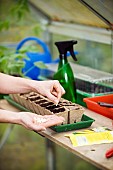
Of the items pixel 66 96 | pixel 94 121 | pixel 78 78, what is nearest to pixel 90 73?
pixel 78 78

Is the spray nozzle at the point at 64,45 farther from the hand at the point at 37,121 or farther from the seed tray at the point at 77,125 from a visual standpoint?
the hand at the point at 37,121

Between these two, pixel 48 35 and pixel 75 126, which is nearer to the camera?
pixel 75 126

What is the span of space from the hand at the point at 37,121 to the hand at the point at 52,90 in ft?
0.57

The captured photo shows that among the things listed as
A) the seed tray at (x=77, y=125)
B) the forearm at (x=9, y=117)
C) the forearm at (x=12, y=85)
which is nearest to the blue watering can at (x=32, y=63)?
the forearm at (x=12, y=85)

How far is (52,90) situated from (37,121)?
1.01 feet

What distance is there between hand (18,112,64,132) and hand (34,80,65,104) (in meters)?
0.17

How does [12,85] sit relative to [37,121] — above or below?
above

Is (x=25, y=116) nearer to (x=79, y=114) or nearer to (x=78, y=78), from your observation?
(x=79, y=114)

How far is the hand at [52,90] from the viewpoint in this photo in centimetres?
227

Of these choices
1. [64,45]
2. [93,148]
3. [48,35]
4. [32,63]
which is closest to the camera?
[93,148]

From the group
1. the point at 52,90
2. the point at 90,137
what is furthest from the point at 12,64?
the point at 90,137

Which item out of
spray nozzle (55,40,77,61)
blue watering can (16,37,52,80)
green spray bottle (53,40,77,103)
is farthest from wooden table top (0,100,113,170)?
blue watering can (16,37,52,80)

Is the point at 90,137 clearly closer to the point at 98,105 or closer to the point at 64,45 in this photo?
the point at 98,105

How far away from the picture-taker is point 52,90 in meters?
2.30
